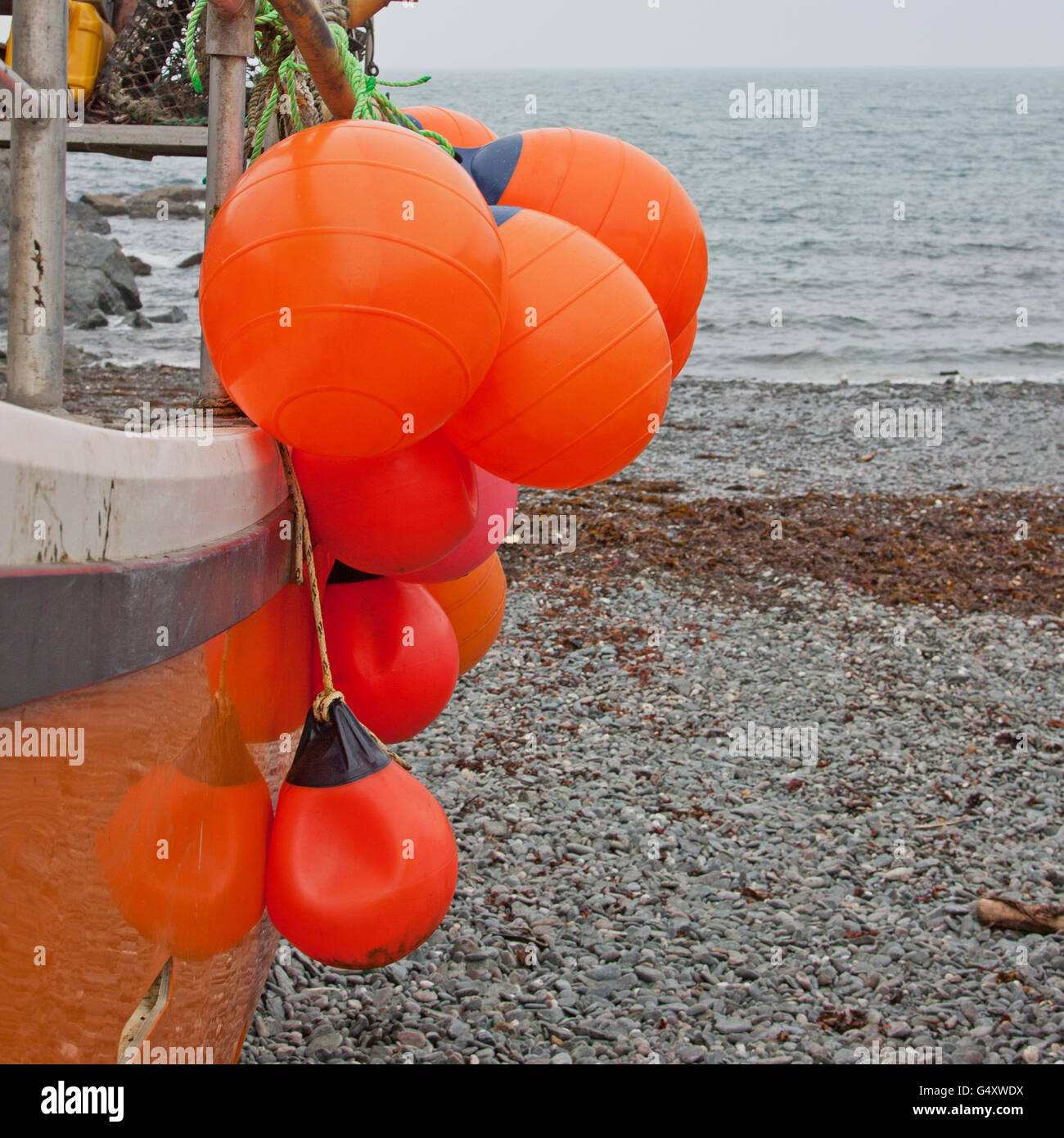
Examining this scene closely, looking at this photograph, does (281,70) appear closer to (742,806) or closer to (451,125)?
(451,125)

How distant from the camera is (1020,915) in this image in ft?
12.6

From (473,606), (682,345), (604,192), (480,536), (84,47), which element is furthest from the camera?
(84,47)

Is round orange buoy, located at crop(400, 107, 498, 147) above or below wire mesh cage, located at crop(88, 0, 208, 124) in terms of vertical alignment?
below

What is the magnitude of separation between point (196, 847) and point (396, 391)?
2.77 feet

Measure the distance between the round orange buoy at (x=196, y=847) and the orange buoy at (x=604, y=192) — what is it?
124cm

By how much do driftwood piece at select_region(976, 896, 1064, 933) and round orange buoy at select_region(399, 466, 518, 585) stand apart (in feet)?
7.93

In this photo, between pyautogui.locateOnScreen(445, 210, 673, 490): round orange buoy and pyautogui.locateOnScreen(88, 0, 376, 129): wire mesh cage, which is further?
pyautogui.locateOnScreen(88, 0, 376, 129): wire mesh cage

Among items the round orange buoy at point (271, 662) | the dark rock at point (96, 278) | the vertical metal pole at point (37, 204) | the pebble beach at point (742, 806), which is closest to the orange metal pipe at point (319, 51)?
the vertical metal pole at point (37, 204)

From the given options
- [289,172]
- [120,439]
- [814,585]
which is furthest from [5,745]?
[814,585]

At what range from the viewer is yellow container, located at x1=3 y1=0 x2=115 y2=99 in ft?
11.3

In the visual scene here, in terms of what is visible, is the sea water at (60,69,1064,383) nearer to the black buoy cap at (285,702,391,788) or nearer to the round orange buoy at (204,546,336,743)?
the round orange buoy at (204,546,336,743)

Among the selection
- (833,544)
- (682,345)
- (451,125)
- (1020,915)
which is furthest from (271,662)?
(833,544)

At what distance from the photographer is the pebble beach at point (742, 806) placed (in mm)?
3320

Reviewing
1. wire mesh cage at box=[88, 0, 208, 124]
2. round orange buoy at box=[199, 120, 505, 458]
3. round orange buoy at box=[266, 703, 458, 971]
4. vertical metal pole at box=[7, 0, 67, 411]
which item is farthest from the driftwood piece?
wire mesh cage at box=[88, 0, 208, 124]
